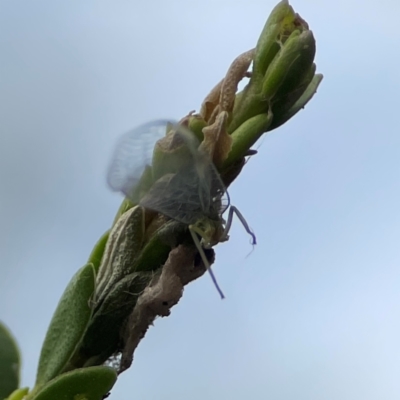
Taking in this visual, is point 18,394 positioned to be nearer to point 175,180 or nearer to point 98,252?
point 98,252

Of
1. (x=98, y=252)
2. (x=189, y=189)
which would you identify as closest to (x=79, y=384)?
(x=98, y=252)

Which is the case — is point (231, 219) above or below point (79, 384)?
above

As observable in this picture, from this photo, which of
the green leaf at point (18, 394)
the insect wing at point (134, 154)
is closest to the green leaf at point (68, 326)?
the green leaf at point (18, 394)

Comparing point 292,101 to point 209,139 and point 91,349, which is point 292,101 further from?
A: point 91,349

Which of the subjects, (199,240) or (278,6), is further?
(278,6)

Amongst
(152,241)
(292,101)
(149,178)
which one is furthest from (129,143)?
(292,101)

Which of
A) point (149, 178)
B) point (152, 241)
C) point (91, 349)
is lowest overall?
point (91, 349)

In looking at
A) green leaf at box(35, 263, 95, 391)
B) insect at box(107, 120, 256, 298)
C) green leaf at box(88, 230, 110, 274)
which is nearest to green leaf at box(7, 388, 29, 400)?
green leaf at box(35, 263, 95, 391)
